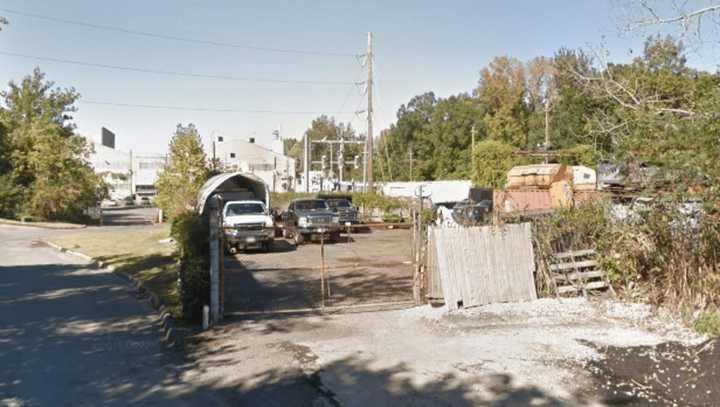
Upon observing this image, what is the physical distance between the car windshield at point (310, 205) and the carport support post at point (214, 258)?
16876mm

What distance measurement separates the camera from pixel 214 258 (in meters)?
10.0

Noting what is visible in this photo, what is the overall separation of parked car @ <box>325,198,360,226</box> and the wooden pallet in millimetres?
19231

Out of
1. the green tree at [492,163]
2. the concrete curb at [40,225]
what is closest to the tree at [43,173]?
the concrete curb at [40,225]

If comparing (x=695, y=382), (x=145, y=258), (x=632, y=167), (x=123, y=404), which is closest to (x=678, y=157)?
(x=632, y=167)

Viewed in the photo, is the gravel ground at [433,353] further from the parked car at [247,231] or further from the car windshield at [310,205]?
the car windshield at [310,205]

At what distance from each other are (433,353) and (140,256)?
16.8 m

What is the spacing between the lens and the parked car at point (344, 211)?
3108cm

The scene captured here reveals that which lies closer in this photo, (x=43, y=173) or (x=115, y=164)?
(x=43, y=173)

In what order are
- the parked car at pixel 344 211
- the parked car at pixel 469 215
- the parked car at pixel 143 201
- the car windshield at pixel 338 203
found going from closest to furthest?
1. the parked car at pixel 469 215
2. the parked car at pixel 344 211
3. the car windshield at pixel 338 203
4. the parked car at pixel 143 201

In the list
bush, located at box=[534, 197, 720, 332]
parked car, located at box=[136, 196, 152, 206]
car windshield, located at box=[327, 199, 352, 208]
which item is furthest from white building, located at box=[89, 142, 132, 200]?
bush, located at box=[534, 197, 720, 332]

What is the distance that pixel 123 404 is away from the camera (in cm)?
661

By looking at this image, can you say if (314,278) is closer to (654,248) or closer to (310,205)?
(654,248)

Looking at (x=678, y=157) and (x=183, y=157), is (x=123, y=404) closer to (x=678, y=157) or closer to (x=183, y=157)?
(x=678, y=157)

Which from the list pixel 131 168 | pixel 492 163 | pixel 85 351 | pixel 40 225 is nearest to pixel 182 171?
pixel 40 225
